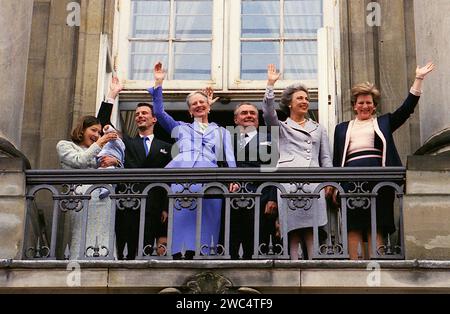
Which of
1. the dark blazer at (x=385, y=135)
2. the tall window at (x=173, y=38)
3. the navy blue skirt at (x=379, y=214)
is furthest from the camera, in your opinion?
the tall window at (x=173, y=38)

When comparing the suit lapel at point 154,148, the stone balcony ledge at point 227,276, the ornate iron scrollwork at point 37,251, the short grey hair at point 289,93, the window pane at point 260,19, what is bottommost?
the stone balcony ledge at point 227,276

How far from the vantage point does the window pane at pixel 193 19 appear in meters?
15.9

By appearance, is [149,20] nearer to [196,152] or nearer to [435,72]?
[196,152]

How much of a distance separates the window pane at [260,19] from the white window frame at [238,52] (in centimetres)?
6

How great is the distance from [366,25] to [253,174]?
342 cm

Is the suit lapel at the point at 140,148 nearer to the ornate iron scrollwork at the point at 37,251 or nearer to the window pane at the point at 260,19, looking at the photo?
the ornate iron scrollwork at the point at 37,251

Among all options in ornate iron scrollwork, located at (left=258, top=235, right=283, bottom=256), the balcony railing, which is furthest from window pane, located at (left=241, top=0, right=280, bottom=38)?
ornate iron scrollwork, located at (left=258, top=235, right=283, bottom=256)

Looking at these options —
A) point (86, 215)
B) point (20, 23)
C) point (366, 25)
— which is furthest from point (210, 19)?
point (86, 215)

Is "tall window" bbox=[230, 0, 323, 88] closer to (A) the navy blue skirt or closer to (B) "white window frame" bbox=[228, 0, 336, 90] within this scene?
(B) "white window frame" bbox=[228, 0, 336, 90]

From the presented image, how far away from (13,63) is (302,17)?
3.64m

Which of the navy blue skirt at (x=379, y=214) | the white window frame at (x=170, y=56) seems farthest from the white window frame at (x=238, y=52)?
the navy blue skirt at (x=379, y=214)

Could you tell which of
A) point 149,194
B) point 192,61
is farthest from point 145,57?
point 149,194

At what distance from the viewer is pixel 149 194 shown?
42.2 ft

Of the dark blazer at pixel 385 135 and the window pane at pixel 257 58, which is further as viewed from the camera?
the window pane at pixel 257 58
